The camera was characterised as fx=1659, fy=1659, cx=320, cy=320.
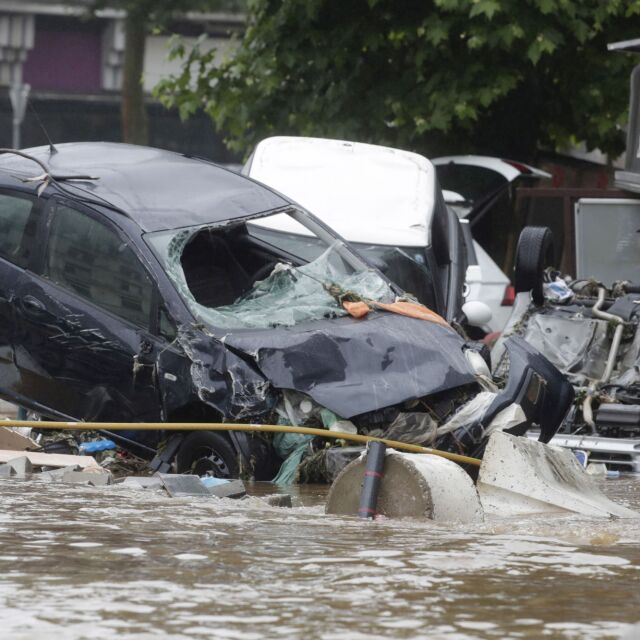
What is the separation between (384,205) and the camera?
13.3 metres

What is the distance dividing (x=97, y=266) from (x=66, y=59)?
3800 centimetres

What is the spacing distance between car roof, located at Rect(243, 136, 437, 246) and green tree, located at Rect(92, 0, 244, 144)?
18.8m

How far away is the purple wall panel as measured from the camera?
1822 inches

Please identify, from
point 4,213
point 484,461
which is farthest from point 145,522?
point 4,213

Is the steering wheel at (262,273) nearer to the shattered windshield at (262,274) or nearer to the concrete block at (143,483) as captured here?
the shattered windshield at (262,274)

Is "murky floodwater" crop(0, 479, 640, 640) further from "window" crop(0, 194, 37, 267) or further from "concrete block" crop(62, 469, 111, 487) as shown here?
"window" crop(0, 194, 37, 267)

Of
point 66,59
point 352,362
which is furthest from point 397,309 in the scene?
point 66,59

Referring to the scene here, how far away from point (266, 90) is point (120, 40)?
25227 mm

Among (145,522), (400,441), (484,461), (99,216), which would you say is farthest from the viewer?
(99,216)

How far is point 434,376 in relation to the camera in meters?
9.17

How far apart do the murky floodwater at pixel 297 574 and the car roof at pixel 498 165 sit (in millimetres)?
11683

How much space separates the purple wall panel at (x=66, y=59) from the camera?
4628cm

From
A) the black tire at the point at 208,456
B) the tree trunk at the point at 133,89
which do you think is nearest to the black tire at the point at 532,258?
the black tire at the point at 208,456

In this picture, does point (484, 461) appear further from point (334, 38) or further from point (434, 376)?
point (334, 38)
